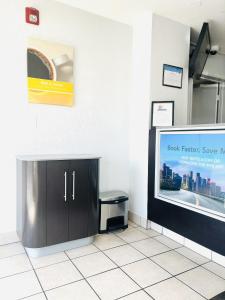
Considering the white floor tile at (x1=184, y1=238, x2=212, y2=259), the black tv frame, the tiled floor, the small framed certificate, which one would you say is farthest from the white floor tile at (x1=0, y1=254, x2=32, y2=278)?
the small framed certificate

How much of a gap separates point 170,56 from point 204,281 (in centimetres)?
259

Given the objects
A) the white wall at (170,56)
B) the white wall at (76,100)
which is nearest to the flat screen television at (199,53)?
the white wall at (170,56)

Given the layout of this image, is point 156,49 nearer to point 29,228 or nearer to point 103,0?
point 103,0

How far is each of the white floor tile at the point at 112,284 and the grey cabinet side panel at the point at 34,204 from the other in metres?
0.67

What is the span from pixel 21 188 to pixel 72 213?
579 millimetres

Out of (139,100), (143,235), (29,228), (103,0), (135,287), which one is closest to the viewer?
(135,287)

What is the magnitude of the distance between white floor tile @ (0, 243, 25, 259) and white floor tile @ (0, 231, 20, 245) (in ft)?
0.18

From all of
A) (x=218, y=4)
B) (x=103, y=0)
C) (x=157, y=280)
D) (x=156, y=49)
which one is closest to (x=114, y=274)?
(x=157, y=280)

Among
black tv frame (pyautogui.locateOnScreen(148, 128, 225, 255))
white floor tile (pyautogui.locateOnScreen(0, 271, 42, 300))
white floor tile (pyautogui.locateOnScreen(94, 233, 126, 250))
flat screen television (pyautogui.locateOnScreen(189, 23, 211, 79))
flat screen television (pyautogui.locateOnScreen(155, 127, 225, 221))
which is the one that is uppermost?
flat screen television (pyautogui.locateOnScreen(189, 23, 211, 79))

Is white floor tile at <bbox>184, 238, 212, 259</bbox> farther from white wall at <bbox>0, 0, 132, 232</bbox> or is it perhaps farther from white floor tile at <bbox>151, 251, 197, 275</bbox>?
white wall at <bbox>0, 0, 132, 232</bbox>

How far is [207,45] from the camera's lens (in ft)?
10.5

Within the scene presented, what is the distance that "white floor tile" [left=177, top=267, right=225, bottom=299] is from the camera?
1.79 metres

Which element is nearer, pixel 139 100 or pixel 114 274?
pixel 114 274

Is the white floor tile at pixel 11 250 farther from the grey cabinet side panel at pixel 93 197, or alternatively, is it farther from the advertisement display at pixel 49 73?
the advertisement display at pixel 49 73
